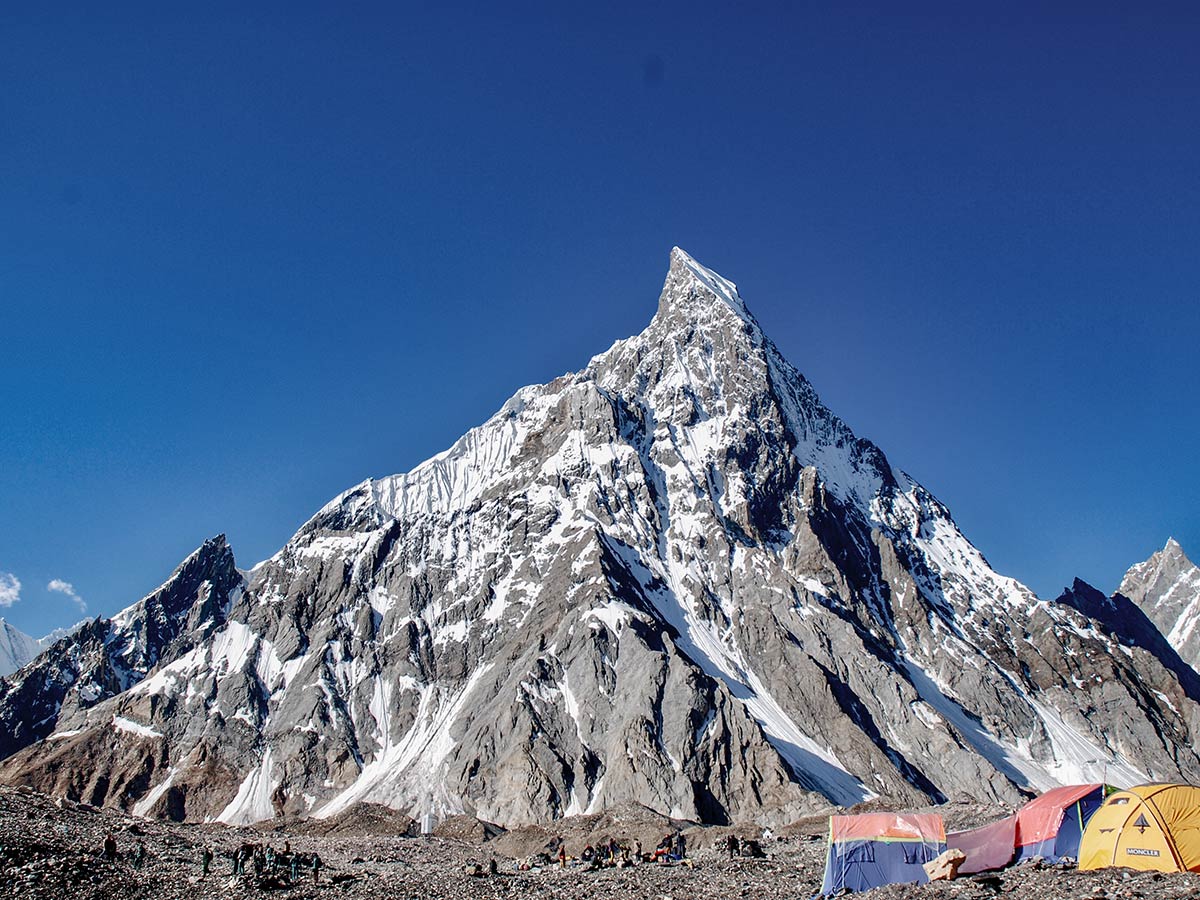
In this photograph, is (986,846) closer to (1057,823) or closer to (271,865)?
(1057,823)

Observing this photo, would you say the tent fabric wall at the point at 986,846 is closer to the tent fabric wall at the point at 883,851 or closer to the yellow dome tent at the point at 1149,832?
the tent fabric wall at the point at 883,851

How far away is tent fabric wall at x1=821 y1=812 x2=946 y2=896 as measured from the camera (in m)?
36.3

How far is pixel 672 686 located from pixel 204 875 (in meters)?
115

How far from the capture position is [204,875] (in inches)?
1663

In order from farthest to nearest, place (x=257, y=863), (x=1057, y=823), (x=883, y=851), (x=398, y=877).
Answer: (x=398, y=877) < (x=257, y=863) < (x=1057, y=823) < (x=883, y=851)

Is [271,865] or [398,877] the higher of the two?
[271,865]

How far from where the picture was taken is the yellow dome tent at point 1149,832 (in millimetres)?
30312

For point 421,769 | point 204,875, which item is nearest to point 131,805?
point 421,769

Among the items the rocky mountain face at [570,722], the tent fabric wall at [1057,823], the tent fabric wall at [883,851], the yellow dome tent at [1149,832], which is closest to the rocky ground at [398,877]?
the yellow dome tent at [1149,832]

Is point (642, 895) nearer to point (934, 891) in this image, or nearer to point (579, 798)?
point (934, 891)

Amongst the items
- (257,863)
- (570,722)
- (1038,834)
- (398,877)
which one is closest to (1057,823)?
(1038,834)

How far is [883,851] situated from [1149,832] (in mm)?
10701

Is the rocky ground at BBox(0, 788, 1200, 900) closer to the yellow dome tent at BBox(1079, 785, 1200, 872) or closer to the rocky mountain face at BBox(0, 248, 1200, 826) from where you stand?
the yellow dome tent at BBox(1079, 785, 1200, 872)

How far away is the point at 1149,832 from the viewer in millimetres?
31328
